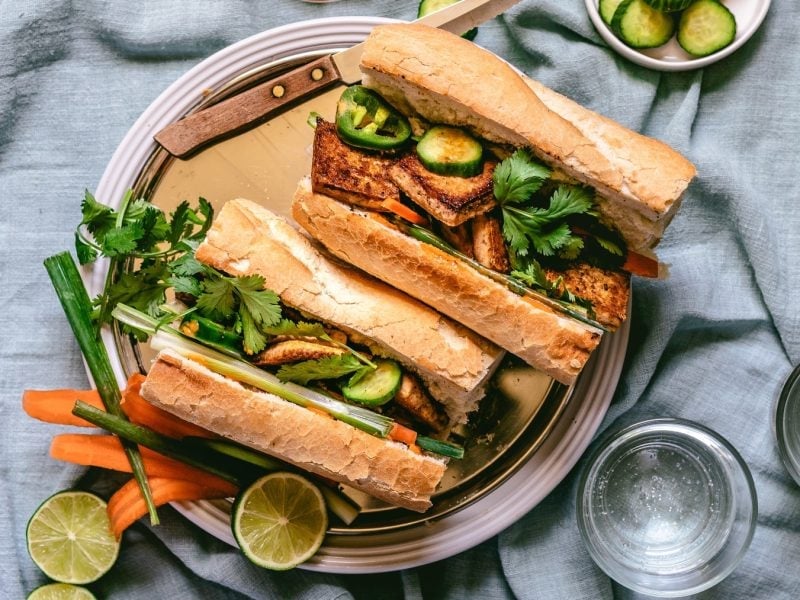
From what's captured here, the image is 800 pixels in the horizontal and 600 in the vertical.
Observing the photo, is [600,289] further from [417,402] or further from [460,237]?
[417,402]

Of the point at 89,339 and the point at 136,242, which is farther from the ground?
the point at 136,242

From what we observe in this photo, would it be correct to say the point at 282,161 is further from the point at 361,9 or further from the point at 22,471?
the point at 22,471

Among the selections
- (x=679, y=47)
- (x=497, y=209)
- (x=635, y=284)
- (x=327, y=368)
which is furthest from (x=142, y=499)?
(x=679, y=47)

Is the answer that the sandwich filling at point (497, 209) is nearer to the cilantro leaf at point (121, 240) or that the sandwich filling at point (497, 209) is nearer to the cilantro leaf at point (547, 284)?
the cilantro leaf at point (547, 284)

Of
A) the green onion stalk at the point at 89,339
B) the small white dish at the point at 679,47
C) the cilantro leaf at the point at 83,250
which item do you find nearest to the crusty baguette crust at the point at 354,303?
the cilantro leaf at the point at 83,250

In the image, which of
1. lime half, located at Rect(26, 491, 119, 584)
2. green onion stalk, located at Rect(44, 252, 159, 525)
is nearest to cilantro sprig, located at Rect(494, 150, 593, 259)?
green onion stalk, located at Rect(44, 252, 159, 525)

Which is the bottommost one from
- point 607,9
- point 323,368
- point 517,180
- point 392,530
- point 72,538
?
point 72,538

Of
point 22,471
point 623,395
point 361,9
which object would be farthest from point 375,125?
point 22,471
